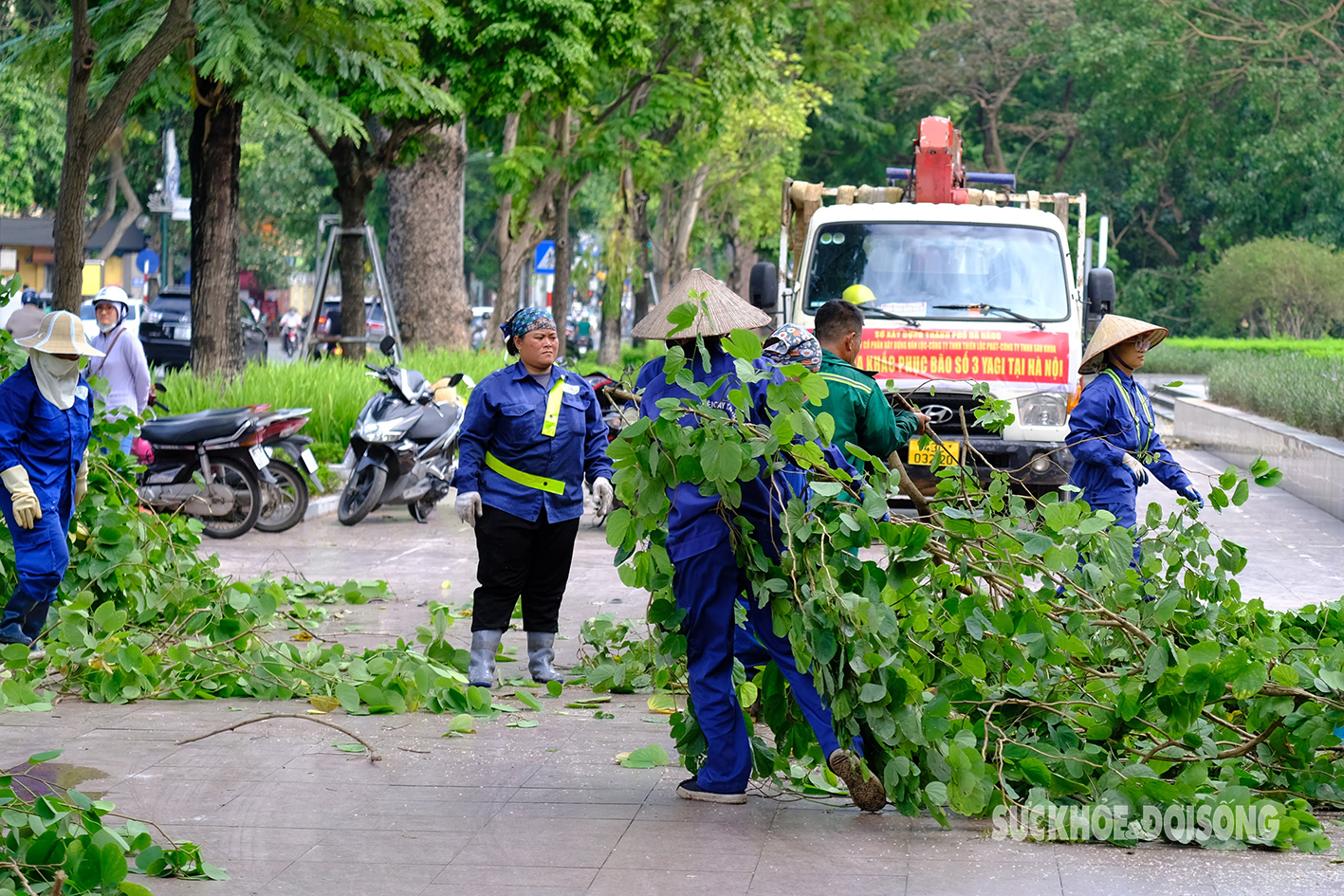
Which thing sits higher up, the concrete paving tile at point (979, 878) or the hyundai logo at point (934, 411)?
the hyundai logo at point (934, 411)

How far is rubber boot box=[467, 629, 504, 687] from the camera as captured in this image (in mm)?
6934

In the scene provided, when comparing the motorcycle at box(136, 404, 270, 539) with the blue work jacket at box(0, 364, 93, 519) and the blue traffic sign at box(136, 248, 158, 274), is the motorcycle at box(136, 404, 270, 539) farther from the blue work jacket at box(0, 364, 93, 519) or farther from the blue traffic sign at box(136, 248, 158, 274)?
the blue traffic sign at box(136, 248, 158, 274)

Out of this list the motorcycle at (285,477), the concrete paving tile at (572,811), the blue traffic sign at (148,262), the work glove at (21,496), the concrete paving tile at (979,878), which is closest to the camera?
the concrete paving tile at (979,878)

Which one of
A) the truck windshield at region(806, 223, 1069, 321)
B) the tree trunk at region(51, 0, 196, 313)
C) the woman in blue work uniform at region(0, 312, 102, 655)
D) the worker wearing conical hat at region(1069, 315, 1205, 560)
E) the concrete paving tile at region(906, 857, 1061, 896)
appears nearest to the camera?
the concrete paving tile at region(906, 857, 1061, 896)

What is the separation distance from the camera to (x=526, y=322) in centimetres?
700

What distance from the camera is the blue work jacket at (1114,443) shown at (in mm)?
7137

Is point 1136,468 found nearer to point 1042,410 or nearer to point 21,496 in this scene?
point 1042,410

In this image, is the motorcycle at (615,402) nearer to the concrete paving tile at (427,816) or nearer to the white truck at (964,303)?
the white truck at (964,303)

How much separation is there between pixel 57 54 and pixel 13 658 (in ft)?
21.0

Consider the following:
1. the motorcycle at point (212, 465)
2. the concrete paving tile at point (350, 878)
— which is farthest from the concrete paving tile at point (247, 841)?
the motorcycle at point (212, 465)

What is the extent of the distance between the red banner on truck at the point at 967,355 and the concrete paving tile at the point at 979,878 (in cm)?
686

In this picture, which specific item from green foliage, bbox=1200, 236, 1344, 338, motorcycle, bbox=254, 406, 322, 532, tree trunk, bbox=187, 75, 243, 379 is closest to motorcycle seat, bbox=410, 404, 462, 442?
motorcycle, bbox=254, 406, 322, 532

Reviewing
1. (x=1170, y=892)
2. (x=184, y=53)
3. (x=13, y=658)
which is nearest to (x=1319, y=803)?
(x=1170, y=892)

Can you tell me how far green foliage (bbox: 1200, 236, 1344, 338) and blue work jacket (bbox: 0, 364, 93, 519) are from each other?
37783 millimetres
